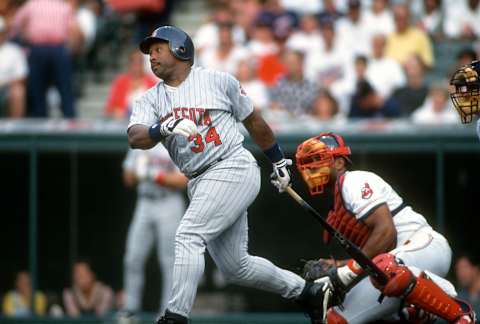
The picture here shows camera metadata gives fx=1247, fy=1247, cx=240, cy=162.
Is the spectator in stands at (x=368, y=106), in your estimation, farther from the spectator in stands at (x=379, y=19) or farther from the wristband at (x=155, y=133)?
the wristband at (x=155, y=133)

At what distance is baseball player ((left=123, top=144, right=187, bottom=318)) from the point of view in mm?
10641

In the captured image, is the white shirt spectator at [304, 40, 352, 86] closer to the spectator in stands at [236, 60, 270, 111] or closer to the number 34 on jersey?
the spectator in stands at [236, 60, 270, 111]

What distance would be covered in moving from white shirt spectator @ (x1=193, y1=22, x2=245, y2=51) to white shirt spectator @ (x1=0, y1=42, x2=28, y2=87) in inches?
71.6

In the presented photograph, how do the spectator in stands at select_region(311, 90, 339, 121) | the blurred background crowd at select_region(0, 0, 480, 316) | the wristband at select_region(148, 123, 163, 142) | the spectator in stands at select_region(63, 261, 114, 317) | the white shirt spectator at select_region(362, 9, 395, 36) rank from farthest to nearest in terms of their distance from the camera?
the white shirt spectator at select_region(362, 9, 395, 36) < the spectator in stands at select_region(311, 90, 339, 121) < the blurred background crowd at select_region(0, 0, 480, 316) < the spectator in stands at select_region(63, 261, 114, 317) < the wristband at select_region(148, 123, 163, 142)

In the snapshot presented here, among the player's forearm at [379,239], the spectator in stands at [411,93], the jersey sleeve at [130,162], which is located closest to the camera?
the player's forearm at [379,239]

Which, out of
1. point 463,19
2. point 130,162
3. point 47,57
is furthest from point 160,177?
point 463,19

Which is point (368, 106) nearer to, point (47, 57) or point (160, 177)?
point (160, 177)

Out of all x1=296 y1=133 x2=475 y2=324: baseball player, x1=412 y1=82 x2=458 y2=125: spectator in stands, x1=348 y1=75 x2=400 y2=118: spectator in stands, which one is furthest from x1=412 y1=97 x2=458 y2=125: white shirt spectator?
x1=296 y1=133 x2=475 y2=324: baseball player

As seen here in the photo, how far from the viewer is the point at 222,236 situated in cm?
771

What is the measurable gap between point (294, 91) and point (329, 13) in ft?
4.85

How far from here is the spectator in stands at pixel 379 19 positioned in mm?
12836

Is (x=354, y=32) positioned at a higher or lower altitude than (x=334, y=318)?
higher

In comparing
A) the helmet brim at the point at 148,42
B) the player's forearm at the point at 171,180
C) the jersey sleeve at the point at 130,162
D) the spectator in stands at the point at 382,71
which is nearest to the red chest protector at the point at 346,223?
the helmet brim at the point at 148,42

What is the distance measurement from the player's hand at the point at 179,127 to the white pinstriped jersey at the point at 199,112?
0.91 feet
